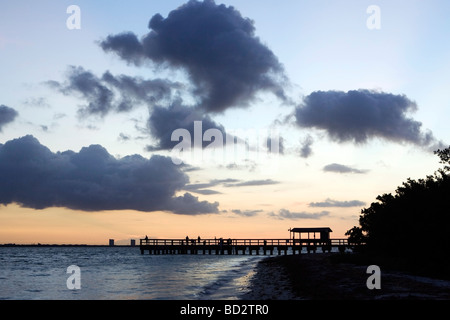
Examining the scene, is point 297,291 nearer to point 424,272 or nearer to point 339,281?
point 339,281

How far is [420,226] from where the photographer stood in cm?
3241

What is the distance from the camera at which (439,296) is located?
57.9 ft

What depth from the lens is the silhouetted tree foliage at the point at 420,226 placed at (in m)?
30.8

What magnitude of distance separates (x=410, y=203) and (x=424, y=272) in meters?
7.97

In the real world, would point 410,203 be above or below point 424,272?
above

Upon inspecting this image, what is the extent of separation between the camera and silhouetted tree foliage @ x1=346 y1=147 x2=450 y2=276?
30797 mm

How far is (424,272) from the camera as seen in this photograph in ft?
96.6
